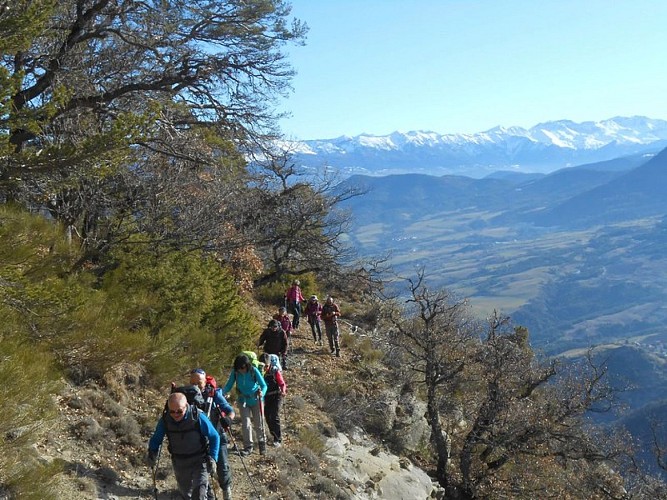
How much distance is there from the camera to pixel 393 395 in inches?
615

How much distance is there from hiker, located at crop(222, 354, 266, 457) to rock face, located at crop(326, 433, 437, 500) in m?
2.43

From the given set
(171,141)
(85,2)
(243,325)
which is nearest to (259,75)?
(171,141)

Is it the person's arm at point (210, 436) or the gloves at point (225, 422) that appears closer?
the person's arm at point (210, 436)

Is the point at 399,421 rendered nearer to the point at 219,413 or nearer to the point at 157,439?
the point at 219,413

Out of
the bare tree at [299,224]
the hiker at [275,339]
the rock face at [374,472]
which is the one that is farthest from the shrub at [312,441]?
the bare tree at [299,224]

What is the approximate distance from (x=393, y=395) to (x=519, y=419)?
3358 millimetres

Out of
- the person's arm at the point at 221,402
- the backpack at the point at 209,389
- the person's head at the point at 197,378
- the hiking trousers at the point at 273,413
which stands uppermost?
the person's head at the point at 197,378

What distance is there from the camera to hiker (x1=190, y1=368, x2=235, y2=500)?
6.97 metres

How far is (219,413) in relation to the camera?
24.2 ft

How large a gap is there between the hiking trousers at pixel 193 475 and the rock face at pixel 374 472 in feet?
15.2

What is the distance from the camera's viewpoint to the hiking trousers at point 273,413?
9.68 m

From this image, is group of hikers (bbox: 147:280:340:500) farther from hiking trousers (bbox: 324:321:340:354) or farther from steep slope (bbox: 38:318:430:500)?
hiking trousers (bbox: 324:321:340:354)

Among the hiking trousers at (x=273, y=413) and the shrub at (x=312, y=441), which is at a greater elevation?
the hiking trousers at (x=273, y=413)

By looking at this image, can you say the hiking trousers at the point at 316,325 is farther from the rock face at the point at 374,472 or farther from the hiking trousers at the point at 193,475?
the hiking trousers at the point at 193,475
